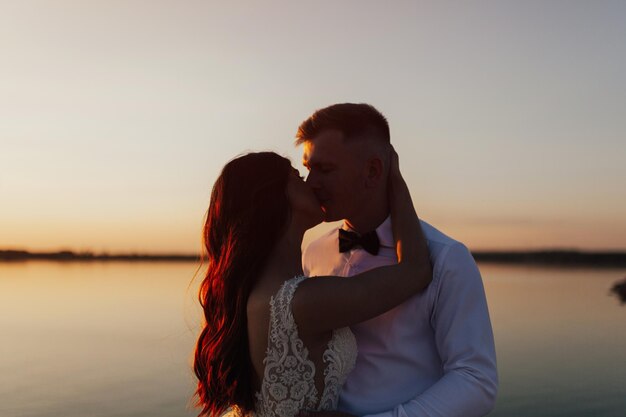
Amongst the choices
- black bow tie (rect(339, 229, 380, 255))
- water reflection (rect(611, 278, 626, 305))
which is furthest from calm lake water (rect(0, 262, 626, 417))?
water reflection (rect(611, 278, 626, 305))

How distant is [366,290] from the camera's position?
2746 mm

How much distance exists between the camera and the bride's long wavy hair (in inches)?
113

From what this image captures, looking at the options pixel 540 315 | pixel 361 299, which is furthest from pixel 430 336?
pixel 540 315

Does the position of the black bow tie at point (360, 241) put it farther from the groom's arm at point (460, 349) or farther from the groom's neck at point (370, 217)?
the groom's arm at point (460, 349)

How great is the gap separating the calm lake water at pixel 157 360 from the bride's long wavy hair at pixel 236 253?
2.09 meters

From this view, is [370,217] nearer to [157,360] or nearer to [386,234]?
[386,234]

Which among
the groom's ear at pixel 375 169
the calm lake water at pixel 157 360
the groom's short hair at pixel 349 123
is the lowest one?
the calm lake water at pixel 157 360

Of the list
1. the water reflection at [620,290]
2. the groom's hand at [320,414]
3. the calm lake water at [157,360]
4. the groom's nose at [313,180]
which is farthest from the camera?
the water reflection at [620,290]

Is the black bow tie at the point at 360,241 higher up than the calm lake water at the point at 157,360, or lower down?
higher up

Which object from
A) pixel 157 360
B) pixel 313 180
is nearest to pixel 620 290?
pixel 157 360

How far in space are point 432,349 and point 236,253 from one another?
0.88 metres

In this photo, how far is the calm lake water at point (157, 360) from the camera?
Result: 11.7 metres

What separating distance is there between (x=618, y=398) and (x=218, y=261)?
1137 centimetres

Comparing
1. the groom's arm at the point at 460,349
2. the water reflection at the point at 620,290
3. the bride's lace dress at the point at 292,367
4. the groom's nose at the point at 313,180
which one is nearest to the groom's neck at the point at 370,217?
the groom's nose at the point at 313,180
